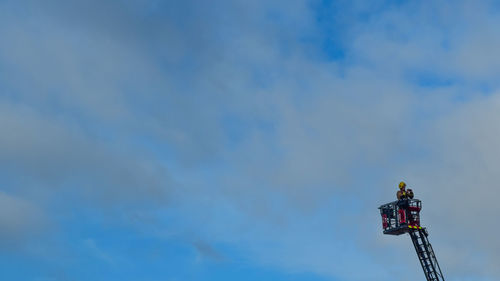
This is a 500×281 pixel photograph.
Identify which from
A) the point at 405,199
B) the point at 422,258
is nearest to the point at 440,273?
the point at 422,258

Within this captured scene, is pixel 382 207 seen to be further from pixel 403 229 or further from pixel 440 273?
pixel 440 273

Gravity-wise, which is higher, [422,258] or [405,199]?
[405,199]

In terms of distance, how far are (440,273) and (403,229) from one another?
9754 mm

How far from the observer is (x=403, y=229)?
5015 inches

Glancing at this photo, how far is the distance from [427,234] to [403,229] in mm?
4559

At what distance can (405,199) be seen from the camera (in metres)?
128

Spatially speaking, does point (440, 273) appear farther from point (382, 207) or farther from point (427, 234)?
point (382, 207)

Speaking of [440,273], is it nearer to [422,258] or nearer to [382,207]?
[422,258]

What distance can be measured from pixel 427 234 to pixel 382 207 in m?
8.98

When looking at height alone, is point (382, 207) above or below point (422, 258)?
above

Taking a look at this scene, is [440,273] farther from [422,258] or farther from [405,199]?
[405,199]

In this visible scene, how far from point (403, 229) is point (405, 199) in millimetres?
5196

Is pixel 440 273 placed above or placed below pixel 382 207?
below

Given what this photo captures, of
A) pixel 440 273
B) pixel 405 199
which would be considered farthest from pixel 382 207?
pixel 440 273
